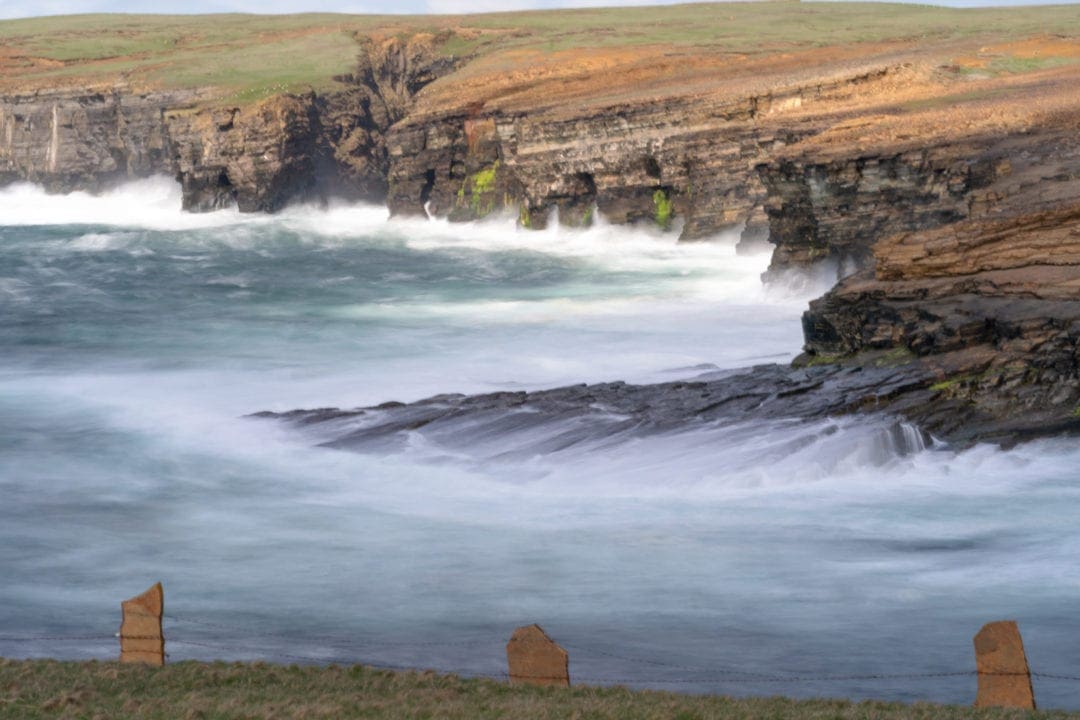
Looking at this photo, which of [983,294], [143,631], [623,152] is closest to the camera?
[143,631]

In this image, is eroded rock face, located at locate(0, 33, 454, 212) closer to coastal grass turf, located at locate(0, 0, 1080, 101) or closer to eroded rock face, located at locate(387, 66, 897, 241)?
coastal grass turf, located at locate(0, 0, 1080, 101)

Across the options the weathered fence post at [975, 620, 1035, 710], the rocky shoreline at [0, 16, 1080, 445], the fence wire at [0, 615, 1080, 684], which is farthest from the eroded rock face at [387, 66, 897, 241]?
the weathered fence post at [975, 620, 1035, 710]

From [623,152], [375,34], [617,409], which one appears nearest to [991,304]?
[617,409]

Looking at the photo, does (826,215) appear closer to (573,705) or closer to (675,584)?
(675,584)

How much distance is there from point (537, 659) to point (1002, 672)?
3.57 metres

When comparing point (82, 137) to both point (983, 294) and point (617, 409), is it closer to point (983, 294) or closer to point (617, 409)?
point (617, 409)

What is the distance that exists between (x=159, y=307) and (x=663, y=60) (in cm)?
3427

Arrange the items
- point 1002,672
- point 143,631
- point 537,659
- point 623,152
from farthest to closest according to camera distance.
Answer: point 623,152, point 143,631, point 537,659, point 1002,672

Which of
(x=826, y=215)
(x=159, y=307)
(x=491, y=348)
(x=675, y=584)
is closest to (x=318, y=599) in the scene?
(x=675, y=584)

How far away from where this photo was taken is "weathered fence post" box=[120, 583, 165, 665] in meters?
12.9

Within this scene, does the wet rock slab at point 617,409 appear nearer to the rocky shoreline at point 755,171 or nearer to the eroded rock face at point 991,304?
the rocky shoreline at point 755,171

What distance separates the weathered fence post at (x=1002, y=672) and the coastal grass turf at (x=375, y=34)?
69.8 metres

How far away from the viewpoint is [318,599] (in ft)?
60.4

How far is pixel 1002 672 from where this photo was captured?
12.0m
